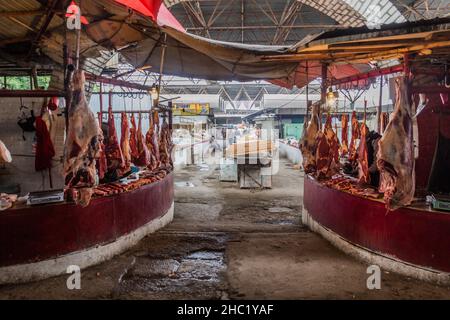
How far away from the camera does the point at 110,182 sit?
673cm

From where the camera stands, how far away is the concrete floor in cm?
452

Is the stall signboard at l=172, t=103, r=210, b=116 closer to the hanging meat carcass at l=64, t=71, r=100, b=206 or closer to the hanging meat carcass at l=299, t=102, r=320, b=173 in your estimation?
the hanging meat carcass at l=299, t=102, r=320, b=173

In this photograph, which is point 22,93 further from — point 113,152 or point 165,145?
point 165,145

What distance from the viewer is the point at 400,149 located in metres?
4.62

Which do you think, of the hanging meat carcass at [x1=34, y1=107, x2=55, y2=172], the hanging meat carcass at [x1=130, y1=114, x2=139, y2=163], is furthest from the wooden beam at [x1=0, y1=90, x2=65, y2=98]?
the hanging meat carcass at [x1=130, y1=114, x2=139, y2=163]

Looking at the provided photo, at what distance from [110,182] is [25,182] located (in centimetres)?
263

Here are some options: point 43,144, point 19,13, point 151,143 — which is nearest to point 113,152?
point 43,144

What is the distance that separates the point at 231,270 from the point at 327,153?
11.0ft

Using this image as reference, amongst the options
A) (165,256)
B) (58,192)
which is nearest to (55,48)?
(58,192)

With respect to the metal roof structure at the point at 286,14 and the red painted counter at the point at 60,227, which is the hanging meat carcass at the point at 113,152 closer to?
the red painted counter at the point at 60,227

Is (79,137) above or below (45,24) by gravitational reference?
below

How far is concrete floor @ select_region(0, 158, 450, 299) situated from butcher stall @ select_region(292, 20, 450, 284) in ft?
1.21

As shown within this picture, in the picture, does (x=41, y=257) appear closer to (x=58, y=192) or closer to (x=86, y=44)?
(x=58, y=192)

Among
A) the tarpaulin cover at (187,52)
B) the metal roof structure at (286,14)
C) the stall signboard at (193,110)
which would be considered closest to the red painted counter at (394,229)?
the tarpaulin cover at (187,52)
